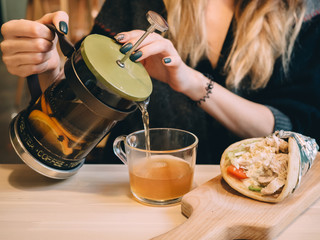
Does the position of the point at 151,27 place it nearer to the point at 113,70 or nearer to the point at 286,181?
the point at 113,70

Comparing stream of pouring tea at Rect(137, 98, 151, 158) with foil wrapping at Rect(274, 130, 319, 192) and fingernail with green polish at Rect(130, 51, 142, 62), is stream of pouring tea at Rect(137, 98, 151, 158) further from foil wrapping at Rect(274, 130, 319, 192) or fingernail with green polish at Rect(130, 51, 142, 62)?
foil wrapping at Rect(274, 130, 319, 192)

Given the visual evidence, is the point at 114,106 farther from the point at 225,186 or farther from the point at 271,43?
the point at 271,43

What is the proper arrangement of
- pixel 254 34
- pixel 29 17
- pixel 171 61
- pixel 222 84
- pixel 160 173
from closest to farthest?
pixel 160 173, pixel 171 61, pixel 254 34, pixel 222 84, pixel 29 17

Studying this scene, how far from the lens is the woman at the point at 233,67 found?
1247 millimetres

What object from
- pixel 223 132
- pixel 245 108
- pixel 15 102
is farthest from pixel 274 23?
pixel 15 102

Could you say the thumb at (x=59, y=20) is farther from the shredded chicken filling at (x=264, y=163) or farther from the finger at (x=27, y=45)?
the shredded chicken filling at (x=264, y=163)

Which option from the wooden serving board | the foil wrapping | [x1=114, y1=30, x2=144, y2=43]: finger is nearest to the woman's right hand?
[x1=114, y1=30, x2=144, y2=43]: finger

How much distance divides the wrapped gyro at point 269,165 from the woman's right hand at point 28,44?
20.6 inches

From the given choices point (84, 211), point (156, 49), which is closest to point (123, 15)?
point (156, 49)

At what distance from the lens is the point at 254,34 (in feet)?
4.33

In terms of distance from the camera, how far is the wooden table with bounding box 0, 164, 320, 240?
673 mm

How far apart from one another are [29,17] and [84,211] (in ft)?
9.34

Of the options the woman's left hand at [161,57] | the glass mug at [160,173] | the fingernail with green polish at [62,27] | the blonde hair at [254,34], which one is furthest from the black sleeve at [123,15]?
the glass mug at [160,173]

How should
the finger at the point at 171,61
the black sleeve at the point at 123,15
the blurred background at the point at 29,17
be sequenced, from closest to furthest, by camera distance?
1. the finger at the point at 171,61
2. the black sleeve at the point at 123,15
3. the blurred background at the point at 29,17
